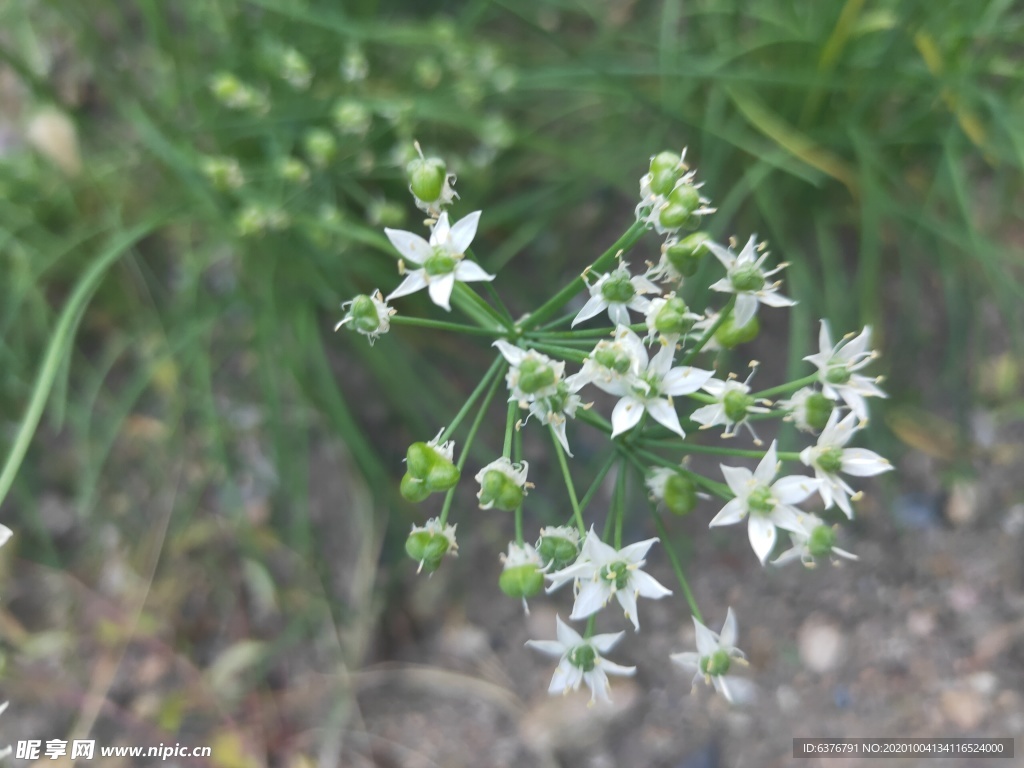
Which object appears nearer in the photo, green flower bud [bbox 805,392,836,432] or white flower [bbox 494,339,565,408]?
white flower [bbox 494,339,565,408]

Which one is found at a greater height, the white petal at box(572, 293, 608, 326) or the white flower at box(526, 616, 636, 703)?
the white petal at box(572, 293, 608, 326)

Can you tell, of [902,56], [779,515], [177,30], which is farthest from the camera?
[177,30]

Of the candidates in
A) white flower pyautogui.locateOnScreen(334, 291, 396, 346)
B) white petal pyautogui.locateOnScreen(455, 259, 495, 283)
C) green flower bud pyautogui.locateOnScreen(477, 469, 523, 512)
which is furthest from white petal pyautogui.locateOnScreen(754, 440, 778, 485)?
white flower pyautogui.locateOnScreen(334, 291, 396, 346)

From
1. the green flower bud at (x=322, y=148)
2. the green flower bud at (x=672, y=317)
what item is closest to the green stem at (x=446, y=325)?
the green flower bud at (x=672, y=317)

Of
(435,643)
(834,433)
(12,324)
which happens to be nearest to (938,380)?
(834,433)

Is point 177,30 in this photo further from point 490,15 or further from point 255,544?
point 255,544

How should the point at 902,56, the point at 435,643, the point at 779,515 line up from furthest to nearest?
1. the point at 435,643
2. the point at 902,56
3. the point at 779,515

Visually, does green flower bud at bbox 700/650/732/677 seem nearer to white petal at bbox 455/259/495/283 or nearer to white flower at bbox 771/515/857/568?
white flower at bbox 771/515/857/568
